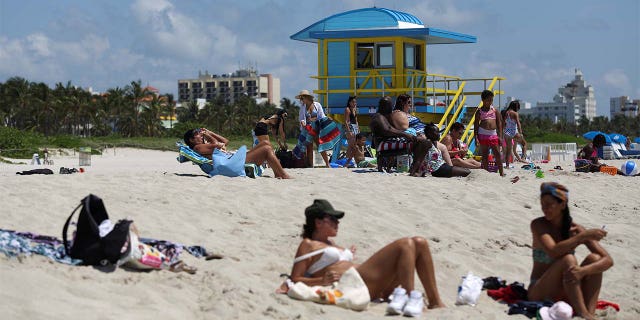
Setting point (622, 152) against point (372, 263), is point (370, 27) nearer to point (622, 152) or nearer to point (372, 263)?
point (622, 152)

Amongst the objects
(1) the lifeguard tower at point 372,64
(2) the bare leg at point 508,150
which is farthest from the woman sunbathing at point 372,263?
(1) the lifeguard tower at point 372,64

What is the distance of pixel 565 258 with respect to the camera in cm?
686

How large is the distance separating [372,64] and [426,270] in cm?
1657

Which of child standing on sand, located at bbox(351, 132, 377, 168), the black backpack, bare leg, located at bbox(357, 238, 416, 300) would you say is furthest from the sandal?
child standing on sand, located at bbox(351, 132, 377, 168)

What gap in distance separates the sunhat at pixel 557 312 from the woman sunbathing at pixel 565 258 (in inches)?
5.6

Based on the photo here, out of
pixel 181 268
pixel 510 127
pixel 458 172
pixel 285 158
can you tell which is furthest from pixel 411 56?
pixel 181 268

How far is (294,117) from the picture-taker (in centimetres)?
8631

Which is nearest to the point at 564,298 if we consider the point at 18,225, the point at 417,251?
the point at 417,251

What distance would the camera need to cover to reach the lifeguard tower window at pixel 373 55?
75.7ft

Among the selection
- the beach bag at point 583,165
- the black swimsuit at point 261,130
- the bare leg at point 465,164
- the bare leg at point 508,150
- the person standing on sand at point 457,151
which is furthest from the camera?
the bare leg at point 508,150

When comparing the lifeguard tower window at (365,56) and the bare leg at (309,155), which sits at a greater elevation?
the lifeguard tower window at (365,56)

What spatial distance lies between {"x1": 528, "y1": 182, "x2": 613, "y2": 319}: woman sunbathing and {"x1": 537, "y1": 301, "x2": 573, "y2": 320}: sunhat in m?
0.14

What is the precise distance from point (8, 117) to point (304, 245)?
75973 mm

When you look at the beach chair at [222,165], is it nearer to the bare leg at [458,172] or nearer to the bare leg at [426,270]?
the bare leg at [458,172]
